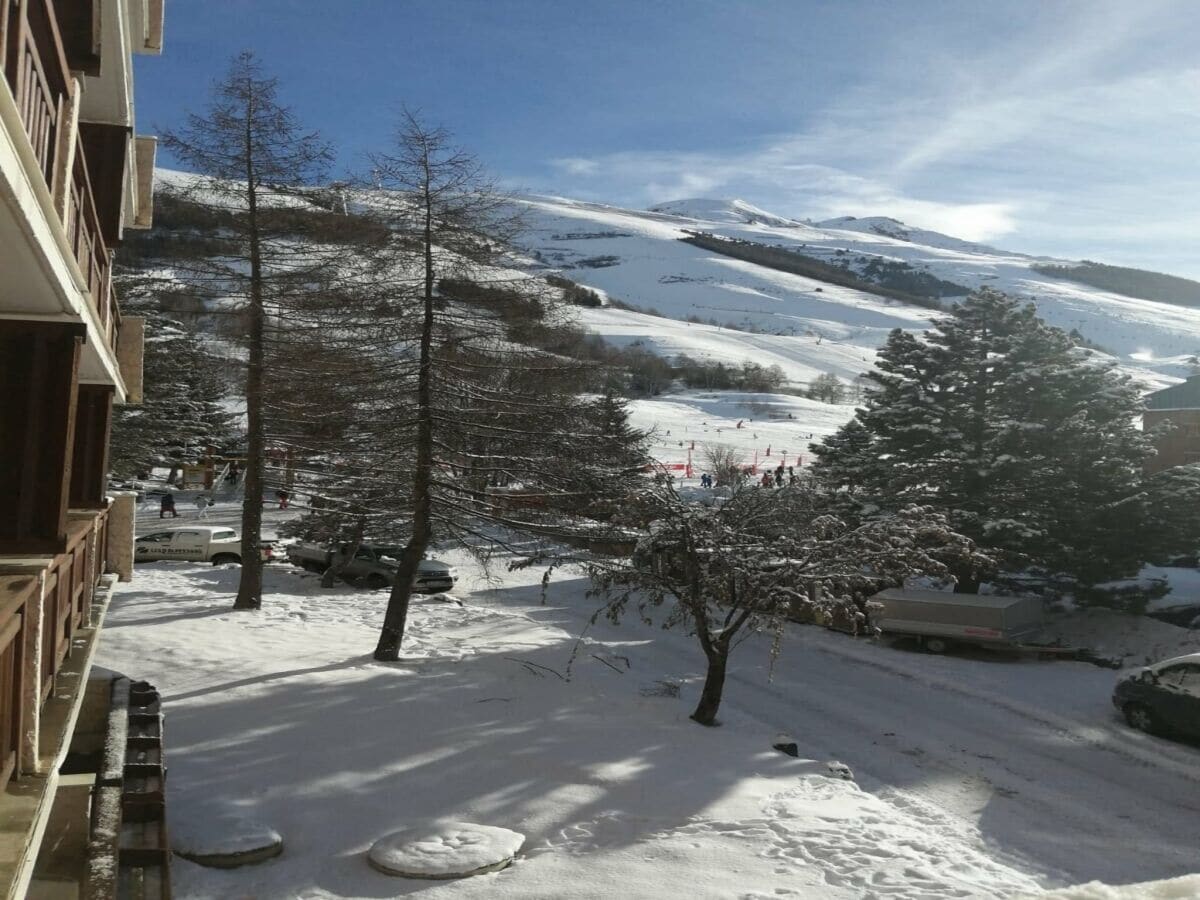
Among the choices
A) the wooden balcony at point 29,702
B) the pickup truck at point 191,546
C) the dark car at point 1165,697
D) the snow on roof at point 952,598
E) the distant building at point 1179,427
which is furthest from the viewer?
the distant building at point 1179,427

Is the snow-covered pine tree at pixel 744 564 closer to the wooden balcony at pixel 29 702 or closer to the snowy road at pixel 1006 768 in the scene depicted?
the snowy road at pixel 1006 768

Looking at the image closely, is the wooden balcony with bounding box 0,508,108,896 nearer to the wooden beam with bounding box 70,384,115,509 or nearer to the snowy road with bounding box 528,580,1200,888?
the wooden beam with bounding box 70,384,115,509

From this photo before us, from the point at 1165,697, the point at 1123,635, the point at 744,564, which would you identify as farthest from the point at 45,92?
the point at 1123,635

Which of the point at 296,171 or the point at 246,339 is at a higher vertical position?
the point at 296,171

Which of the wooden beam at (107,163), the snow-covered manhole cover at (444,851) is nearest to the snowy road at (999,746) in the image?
the snow-covered manhole cover at (444,851)

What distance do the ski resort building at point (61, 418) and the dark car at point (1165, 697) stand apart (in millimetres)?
13595

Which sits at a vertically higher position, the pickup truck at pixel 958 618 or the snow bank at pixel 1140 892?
the snow bank at pixel 1140 892

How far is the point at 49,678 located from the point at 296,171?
15834mm

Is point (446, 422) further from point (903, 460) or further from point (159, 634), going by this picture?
point (903, 460)

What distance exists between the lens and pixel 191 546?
28359 millimetres

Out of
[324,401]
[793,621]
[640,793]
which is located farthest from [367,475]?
[793,621]

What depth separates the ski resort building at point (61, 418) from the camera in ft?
10.5

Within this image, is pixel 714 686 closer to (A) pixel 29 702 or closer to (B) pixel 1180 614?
(A) pixel 29 702

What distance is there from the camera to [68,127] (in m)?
4.38
